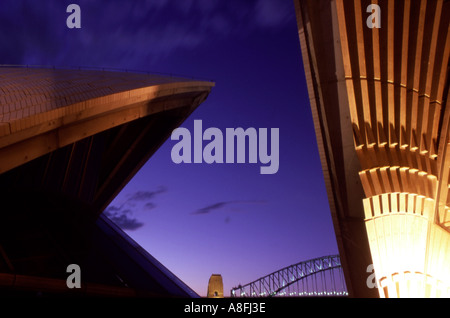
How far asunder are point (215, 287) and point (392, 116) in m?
14.2

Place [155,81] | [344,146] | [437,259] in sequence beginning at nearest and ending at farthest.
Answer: [437,259] < [344,146] < [155,81]

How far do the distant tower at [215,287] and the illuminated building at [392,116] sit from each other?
1097 cm

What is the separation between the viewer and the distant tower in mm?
20188

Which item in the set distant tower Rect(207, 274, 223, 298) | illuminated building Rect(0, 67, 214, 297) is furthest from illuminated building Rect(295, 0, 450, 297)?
distant tower Rect(207, 274, 223, 298)

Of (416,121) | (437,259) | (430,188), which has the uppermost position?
(416,121)

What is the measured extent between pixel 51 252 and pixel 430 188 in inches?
515

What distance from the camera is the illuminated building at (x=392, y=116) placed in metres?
8.00

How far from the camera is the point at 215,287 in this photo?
20.4 metres

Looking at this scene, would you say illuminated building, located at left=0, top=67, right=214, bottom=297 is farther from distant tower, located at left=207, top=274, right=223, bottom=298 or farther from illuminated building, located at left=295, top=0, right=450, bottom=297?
illuminated building, located at left=295, top=0, right=450, bottom=297

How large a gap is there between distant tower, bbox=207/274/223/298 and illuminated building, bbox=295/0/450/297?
11.0 meters

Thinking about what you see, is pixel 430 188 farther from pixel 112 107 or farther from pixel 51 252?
pixel 51 252

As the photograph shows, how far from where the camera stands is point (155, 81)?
45.2 ft
